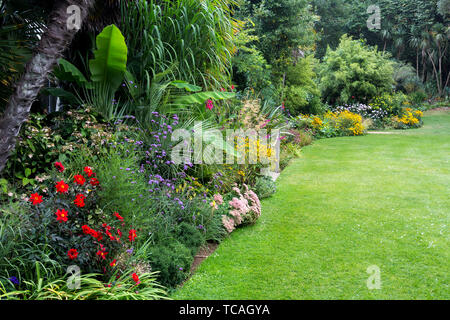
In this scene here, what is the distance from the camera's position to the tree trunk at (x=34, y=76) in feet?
11.8

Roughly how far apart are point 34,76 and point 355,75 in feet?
60.2

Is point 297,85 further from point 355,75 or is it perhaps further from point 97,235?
point 97,235

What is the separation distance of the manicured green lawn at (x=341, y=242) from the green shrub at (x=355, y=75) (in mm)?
10972

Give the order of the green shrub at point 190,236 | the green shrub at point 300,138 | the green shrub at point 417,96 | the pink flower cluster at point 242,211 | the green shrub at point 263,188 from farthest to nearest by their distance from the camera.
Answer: the green shrub at point 417,96 < the green shrub at point 300,138 < the green shrub at point 263,188 < the pink flower cluster at point 242,211 < the green shrub at point 190,236

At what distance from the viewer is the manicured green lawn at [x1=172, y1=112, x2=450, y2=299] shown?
362 cm

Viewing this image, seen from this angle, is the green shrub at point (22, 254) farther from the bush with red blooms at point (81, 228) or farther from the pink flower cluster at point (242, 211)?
the pink flower cluster at point (242, 211)

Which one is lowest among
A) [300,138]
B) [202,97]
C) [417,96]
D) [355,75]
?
[300,138]

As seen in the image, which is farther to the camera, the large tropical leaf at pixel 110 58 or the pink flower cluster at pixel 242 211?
the pink flower cluster at pixel 242 211

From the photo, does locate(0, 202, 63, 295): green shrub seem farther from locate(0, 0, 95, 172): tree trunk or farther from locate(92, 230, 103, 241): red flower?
locate(0, 0, 95, 172): tree trunk

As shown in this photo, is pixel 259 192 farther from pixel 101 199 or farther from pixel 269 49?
pixel 269 49

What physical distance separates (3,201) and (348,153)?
967 cm

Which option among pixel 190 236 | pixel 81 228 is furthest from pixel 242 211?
pixel 81 228

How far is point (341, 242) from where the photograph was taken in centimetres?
474

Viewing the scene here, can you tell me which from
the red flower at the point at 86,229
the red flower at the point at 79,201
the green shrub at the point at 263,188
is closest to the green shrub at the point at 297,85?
the green shrub at the point at 263,188
